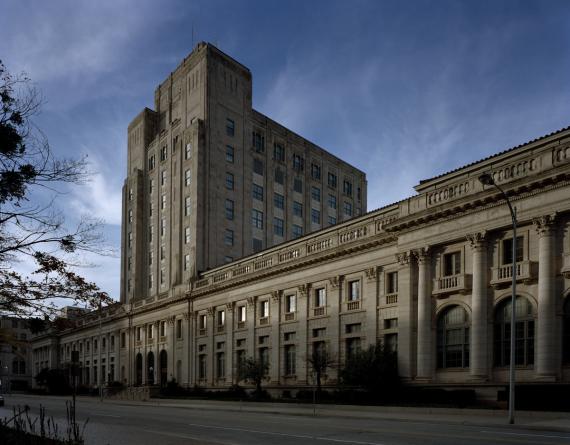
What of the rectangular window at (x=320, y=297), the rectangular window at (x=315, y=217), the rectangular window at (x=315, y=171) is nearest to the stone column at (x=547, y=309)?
the rectangular window at (x=320, y=297)

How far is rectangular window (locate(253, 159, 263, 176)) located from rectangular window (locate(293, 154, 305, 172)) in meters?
7.46

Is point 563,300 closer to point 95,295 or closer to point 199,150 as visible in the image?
point 95,295

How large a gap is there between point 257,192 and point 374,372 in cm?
4419

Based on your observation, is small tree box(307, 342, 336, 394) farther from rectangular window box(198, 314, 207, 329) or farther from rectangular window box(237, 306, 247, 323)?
rectangular window box(198, 314, 207, 329)

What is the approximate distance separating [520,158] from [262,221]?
48.0 metres

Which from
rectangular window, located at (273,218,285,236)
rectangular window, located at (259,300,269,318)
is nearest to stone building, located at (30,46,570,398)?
rectangular window, located at (259,300,269,318)

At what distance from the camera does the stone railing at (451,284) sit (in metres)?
35.1

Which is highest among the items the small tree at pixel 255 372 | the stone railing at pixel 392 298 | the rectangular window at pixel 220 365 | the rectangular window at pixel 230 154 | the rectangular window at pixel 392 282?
the rectangular window at pixel 230 154

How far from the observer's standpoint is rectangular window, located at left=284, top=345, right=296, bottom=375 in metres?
50.4

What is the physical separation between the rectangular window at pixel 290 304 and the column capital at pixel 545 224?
24958 mm

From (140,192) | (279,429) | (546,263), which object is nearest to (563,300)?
(546,263)

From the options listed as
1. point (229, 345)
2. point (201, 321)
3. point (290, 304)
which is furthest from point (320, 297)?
point (201, 321)

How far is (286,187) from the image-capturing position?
82562 millimetres

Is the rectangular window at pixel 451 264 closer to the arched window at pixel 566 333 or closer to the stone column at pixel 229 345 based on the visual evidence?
the arched window at pixel 566 333
